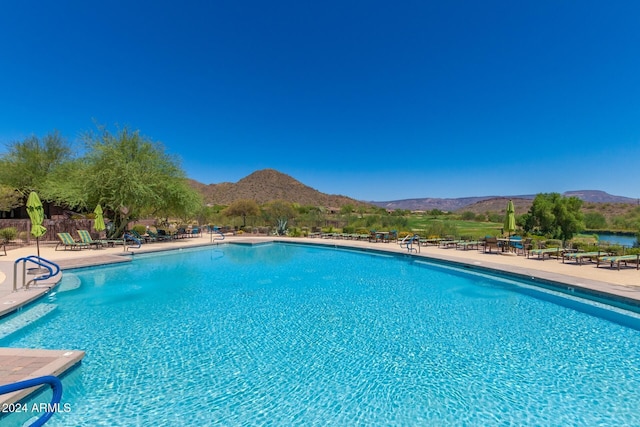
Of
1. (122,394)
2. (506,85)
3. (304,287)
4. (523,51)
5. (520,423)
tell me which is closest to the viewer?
(520,423)

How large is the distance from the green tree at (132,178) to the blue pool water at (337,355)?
25.3 ft

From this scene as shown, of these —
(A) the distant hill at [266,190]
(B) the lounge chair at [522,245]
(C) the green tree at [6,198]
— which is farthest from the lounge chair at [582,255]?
(A) the distant hill at [266,190]

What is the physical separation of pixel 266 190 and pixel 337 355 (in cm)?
5492

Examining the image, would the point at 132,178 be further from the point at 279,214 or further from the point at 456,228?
the point at 456,228

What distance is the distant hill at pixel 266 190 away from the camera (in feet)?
184

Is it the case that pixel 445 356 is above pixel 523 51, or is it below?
below

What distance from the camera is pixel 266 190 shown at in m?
58.1

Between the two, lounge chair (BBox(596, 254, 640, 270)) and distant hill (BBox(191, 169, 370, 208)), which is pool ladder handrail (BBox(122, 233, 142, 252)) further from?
distant hill (BBox(191, 169, 370, 208))

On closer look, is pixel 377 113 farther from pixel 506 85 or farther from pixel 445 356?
pixel 445 356

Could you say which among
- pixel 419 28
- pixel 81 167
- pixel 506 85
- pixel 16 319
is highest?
pixel 419 28

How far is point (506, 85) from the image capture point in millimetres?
19172

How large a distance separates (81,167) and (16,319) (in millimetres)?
13161

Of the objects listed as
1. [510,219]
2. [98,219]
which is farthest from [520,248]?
[98,219]

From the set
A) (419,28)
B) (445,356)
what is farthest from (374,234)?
(445,356)
